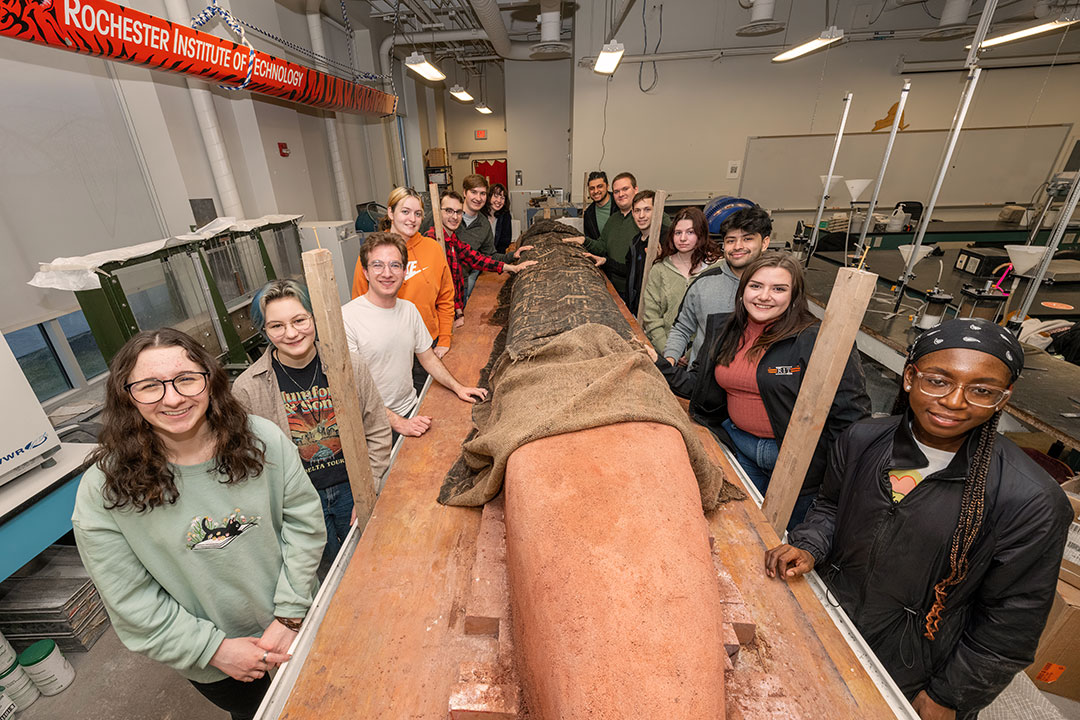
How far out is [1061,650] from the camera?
5.38 ft

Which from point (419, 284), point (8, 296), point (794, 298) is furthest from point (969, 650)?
point (8, 296)

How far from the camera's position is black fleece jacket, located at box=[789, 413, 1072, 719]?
947 mm

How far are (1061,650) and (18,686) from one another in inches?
167

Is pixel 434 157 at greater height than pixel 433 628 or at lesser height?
greater

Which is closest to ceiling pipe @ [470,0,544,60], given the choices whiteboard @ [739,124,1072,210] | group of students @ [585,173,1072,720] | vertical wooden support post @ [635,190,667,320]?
whiteboard @ [739,124,1072,210]

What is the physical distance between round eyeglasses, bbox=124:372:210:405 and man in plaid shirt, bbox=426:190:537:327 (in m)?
1.96

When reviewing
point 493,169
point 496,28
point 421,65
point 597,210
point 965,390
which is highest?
point 496,28

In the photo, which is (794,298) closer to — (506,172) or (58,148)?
(58,148)

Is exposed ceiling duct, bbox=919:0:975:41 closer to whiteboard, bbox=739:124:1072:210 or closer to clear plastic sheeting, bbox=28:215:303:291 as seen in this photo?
whiteboard, bbox=739:124:1072:210

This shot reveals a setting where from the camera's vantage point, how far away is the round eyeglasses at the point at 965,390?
0.96 m

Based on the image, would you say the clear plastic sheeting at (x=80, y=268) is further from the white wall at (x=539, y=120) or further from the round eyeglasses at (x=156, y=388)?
the white wall at (x=539, y=120)

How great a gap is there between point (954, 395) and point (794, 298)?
65cm

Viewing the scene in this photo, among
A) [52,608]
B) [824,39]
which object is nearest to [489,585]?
[52,608]

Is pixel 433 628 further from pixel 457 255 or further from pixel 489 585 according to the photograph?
pixel 457 255
